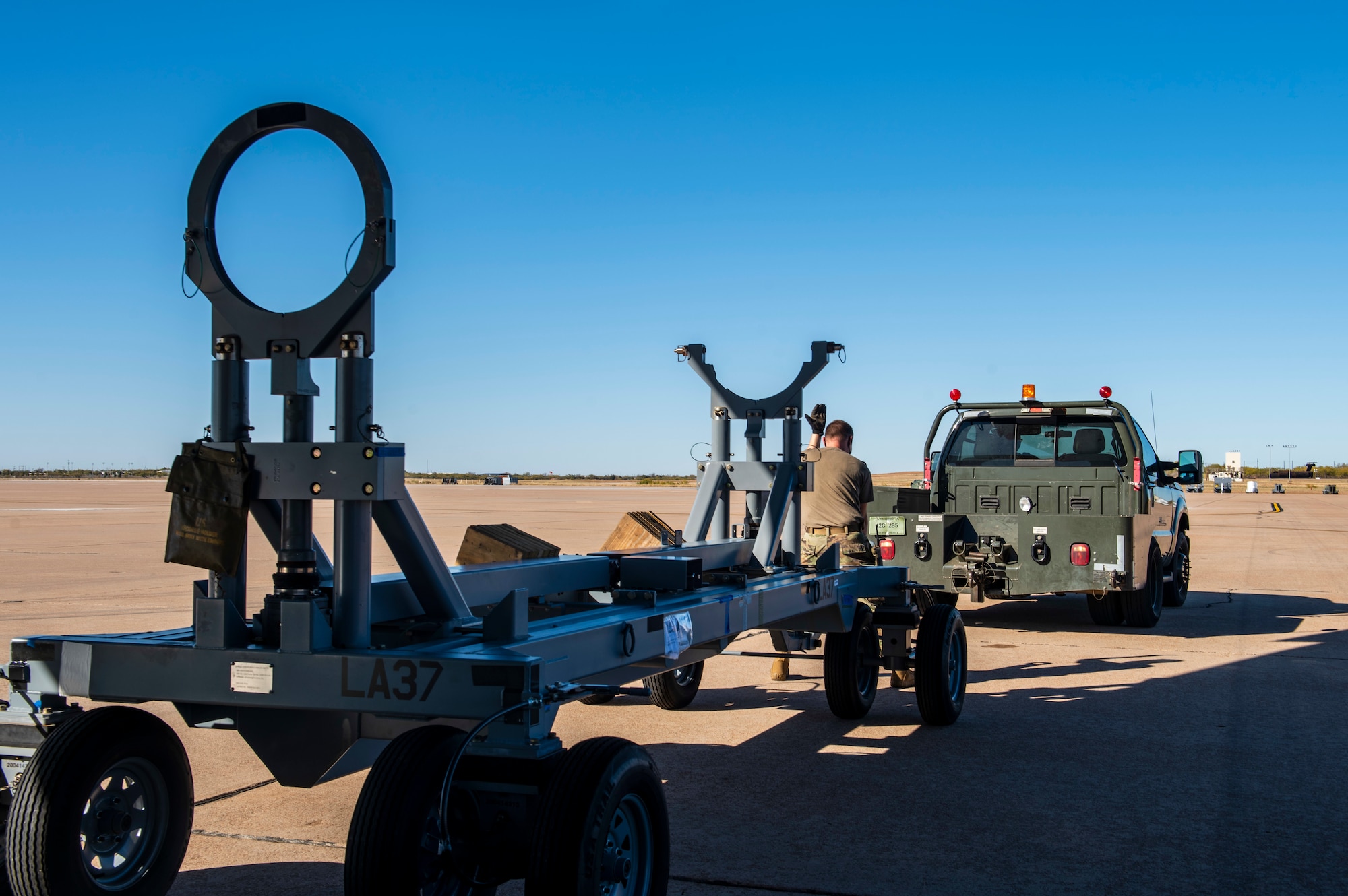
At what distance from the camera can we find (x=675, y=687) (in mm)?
7156

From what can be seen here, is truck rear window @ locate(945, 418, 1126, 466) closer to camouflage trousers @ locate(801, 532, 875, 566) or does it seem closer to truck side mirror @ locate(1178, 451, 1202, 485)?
truck side mirror @ locate(1178, 451, 1202, 485)

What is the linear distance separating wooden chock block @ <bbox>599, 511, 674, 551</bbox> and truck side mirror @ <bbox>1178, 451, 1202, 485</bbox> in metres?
6.21

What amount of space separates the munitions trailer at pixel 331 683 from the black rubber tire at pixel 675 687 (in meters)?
3.29

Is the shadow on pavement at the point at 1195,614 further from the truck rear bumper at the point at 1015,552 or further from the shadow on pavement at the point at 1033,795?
the shadow on pavement at the point at 1033,795

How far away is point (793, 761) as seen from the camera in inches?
231

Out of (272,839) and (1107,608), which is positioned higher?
(1107,608)

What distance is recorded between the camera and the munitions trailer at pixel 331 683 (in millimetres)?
2971

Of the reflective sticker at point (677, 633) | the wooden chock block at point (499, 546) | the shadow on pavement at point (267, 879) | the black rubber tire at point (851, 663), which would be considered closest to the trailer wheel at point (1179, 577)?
the black rubber tire at point (851, 663)

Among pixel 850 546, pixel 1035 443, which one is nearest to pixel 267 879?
pixel 850 546

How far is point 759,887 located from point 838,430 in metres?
4.82

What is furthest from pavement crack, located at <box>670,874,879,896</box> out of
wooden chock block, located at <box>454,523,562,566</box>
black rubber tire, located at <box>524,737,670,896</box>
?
wooden chock block, located at <box>454,523,562,566</box>

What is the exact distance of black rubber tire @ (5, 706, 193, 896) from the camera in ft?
9.95

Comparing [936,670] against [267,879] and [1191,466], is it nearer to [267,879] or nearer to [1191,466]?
[267,879]

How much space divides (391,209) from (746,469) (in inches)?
125
